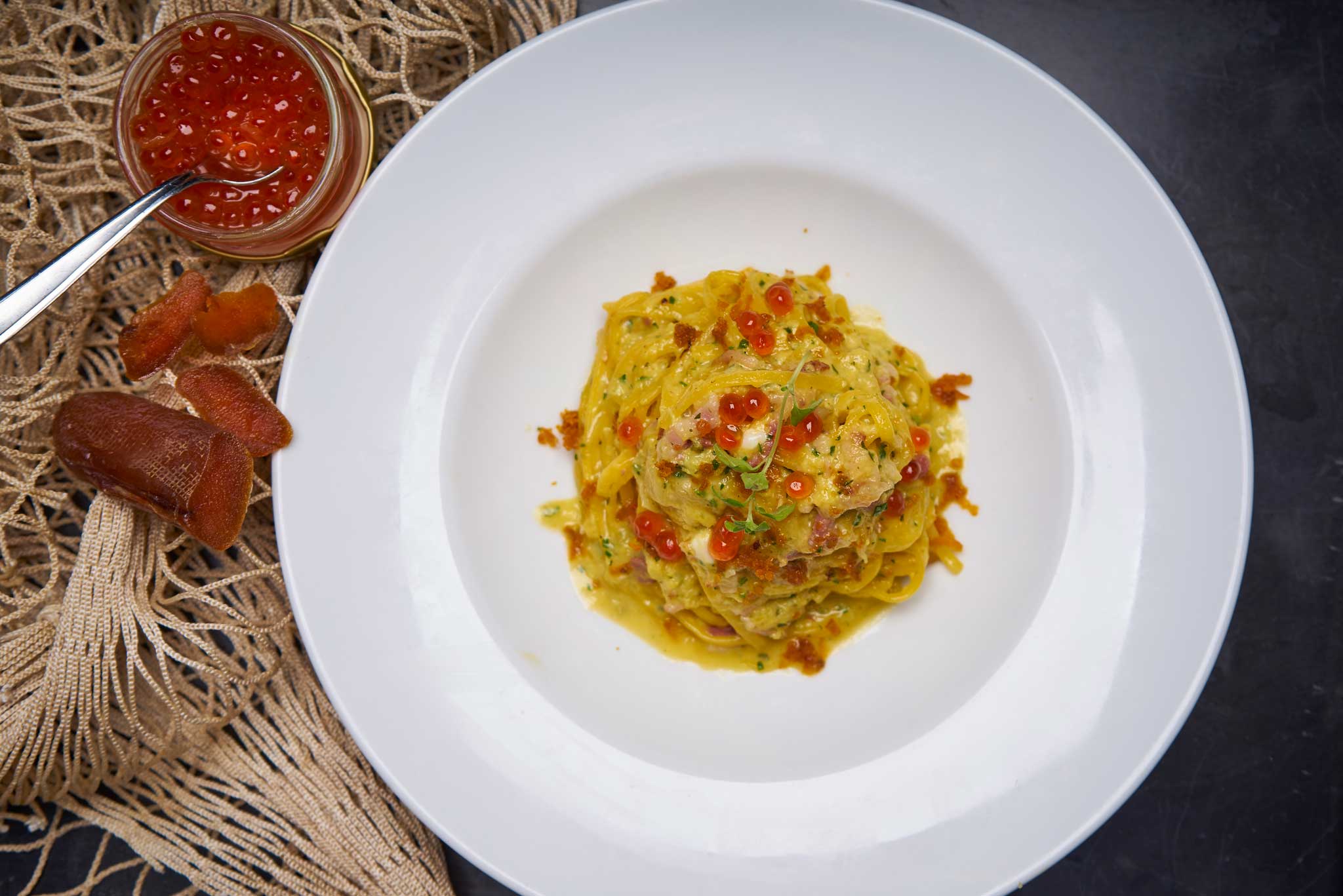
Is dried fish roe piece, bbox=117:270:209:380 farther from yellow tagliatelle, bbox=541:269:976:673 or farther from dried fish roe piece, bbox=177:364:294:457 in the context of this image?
yellow tagliatelle, bbox=541:269:976:673

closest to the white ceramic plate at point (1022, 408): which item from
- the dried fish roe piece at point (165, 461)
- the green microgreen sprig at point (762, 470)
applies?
the dried fish roe piece at point (165, 461)

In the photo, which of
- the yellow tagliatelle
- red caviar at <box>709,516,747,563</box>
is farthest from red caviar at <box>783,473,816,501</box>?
red caviar at <box>709,516,747,563</box>

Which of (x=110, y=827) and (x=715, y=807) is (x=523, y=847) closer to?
(x=715, y=807)

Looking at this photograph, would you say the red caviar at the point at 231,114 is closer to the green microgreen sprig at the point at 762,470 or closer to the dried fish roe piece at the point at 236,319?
the dried fish roe piece at the point at 236,319

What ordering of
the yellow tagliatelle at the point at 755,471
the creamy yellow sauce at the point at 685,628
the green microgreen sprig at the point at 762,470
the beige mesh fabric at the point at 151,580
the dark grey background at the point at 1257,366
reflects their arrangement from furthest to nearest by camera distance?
the dark grey background at the point at 1257,366 → the creamy yellow sauce at the point at 685,628 → the beige mesh fabric at the point at 151,580 → the yellow tagliatelle at the point at 755,471 → the green microgreen sprig at the point at 762,470

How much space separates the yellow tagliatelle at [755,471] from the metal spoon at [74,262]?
225 centimetres

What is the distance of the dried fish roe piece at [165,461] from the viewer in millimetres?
4004

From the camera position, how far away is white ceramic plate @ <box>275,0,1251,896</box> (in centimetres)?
403

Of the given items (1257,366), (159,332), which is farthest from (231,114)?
(1257,366)

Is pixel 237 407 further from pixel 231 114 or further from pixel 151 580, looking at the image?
pixel 231 114

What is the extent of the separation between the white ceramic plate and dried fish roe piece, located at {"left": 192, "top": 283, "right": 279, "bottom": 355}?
1.51 feet

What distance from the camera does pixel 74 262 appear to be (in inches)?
157

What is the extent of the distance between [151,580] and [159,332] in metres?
1.34

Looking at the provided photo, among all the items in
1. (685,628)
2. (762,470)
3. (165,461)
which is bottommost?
(165,461)
